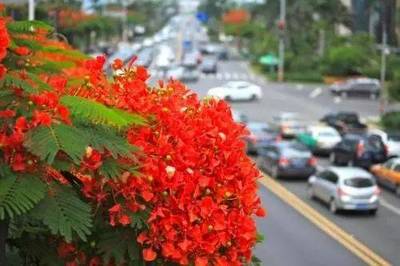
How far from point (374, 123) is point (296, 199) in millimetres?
22241

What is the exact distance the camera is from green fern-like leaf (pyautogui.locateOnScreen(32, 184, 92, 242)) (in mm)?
5656

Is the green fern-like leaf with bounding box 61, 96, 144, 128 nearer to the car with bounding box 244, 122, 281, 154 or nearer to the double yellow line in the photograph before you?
the double yellow line

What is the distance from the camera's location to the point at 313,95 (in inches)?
2484

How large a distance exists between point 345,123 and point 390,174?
14614mm

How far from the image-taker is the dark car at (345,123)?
4031 cm

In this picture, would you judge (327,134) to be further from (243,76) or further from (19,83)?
(243,76)

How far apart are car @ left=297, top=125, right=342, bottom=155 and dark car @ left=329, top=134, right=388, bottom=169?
2091 millimetres

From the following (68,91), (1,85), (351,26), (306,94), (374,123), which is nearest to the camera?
(1,85)

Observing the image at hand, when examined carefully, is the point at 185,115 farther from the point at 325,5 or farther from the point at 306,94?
the point at 325,5

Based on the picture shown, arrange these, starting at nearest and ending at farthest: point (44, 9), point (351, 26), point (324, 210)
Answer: point (324, 210) → point (44, 9) → point (351, 26)

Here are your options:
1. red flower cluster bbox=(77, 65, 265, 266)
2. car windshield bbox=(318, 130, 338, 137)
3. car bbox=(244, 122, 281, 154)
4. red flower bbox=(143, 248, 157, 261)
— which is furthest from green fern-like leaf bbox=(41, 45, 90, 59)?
car windshield bbox=(318, 130, 338, 137)

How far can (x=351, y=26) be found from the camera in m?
77.5

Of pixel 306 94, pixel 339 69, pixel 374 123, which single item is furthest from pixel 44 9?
pixel 339 69

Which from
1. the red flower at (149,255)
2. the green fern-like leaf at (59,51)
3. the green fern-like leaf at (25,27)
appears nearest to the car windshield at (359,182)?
the green fern-like leaf at (59,51)
